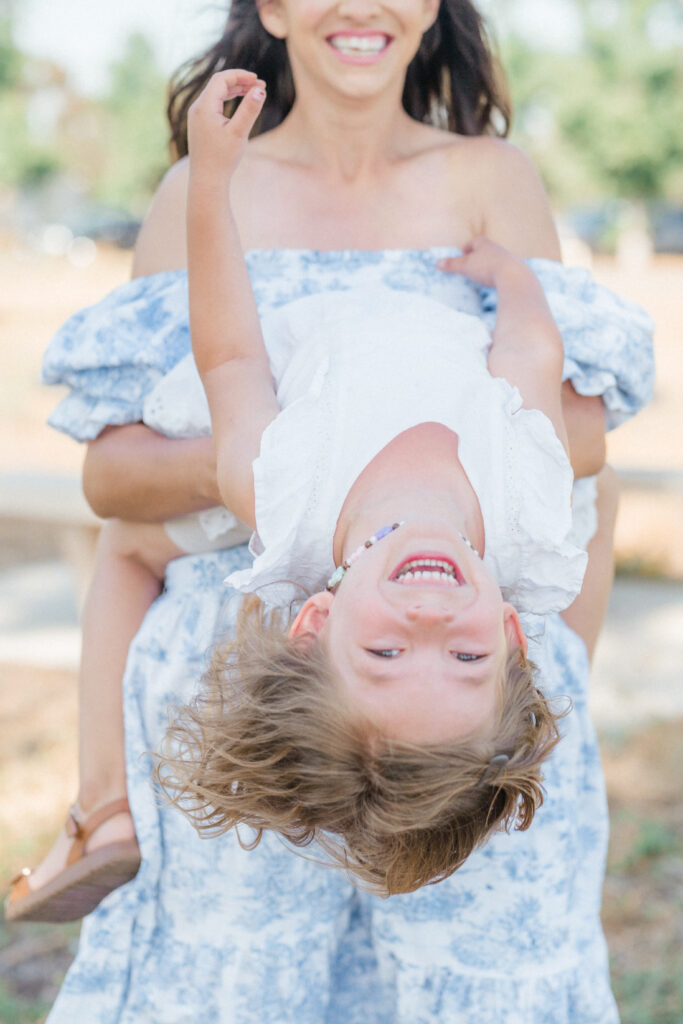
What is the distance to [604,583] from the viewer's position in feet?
7.20

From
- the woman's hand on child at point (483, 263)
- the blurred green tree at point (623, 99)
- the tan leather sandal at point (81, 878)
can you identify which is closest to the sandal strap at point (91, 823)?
the tan leather sandal at point (81, 878)

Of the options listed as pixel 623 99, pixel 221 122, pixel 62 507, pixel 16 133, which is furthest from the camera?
pixel 16 133

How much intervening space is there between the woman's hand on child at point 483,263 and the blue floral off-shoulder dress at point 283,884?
1.2 inches

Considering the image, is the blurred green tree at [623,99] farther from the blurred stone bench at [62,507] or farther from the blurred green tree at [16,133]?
the blurred stone bench at [62,507]

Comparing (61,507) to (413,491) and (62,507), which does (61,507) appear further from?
(413,491)

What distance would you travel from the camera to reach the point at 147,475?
184 cm

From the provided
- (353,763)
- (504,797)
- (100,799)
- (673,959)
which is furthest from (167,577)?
(673,959)

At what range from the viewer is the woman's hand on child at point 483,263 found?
185cm

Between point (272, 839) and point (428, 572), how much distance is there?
618 millimetres

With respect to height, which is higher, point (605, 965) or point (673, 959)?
point (605, 965)

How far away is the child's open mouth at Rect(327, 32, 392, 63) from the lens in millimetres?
1868

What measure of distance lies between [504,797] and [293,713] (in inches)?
13.0

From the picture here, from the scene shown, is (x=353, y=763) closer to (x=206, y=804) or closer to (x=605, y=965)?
(x=206, y=804)

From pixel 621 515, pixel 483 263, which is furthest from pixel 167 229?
pixel 621 515
